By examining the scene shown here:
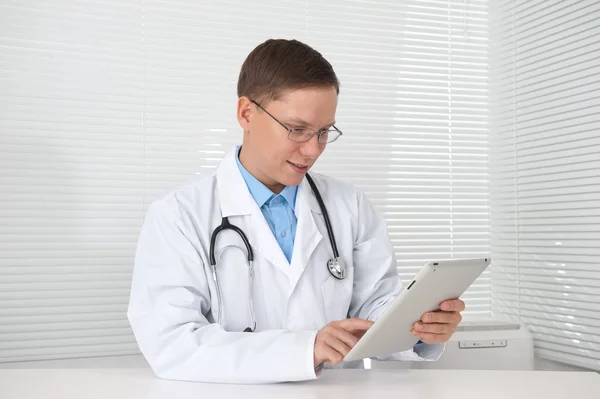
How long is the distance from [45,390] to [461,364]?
1.61 m

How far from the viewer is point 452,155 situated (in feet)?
9.94

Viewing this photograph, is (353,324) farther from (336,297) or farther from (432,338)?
(336,297)

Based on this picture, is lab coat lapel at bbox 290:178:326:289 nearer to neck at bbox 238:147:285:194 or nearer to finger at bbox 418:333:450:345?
neck at bbox 238:147:285:194

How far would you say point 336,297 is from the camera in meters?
1.81

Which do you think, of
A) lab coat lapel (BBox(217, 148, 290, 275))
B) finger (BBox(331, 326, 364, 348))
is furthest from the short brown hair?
finger (BBox(331, 326, 364, 348))

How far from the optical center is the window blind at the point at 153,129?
2.32m

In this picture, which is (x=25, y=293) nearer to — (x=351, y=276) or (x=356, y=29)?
(x=351, y=276)

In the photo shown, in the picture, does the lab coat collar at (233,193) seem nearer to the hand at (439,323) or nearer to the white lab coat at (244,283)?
the white lab coat at (244,283)

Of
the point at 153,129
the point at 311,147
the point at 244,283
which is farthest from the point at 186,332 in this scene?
the point at 153,129

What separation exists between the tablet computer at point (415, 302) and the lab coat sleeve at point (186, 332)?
147 millimetres

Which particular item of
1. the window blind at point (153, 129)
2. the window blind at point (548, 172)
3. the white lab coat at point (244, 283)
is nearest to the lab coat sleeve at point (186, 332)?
the white lab coat at point (244, 283)

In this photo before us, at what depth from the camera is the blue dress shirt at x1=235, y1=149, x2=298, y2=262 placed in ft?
5.99

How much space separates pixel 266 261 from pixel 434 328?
492 mm

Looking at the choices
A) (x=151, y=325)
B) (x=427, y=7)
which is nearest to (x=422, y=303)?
(x=151, y=325)
